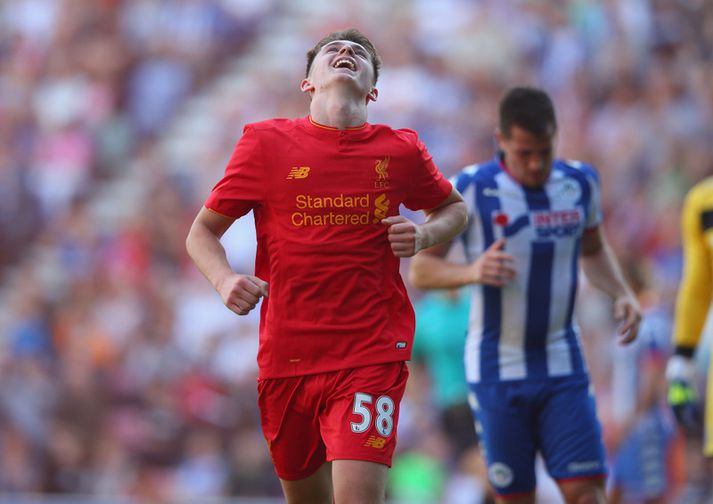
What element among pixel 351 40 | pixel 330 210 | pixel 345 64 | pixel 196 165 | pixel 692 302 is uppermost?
pixel 196 165

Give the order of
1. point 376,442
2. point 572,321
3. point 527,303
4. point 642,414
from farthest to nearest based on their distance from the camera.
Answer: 1. point 642,414
2. point 572,321
3. point 527,303
4. point 376,442

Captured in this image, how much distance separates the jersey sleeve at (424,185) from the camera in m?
4.94

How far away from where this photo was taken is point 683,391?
19.9 feet

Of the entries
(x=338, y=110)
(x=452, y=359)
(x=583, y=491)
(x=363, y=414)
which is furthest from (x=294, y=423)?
(x=452, y=359)

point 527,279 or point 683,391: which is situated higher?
point 527,279

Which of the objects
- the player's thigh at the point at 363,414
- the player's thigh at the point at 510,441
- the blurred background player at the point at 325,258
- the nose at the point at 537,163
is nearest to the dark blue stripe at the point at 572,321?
the player's thigh at the point at 510,441

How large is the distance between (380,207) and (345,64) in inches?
23.3

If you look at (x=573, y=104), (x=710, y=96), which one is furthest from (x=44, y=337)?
(x=710, y=96)

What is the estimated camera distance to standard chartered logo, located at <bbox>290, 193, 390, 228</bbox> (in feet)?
15.6

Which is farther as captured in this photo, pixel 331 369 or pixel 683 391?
pixel 683 391

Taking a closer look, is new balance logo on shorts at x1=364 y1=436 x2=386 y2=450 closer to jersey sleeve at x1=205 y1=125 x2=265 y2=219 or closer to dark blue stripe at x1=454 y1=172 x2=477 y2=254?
jersey sleeve at x1=205 y1=125 x2=265 y2=219

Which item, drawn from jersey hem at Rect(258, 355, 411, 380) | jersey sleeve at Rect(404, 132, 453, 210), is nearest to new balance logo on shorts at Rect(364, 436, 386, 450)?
jersey hem at Rect(258, 355, 411, 380)

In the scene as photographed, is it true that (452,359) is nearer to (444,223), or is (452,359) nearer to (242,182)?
(444,223)

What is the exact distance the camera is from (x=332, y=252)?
15.6ft
